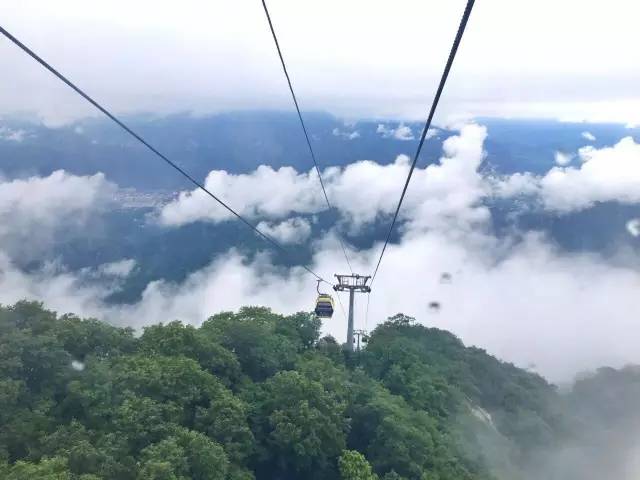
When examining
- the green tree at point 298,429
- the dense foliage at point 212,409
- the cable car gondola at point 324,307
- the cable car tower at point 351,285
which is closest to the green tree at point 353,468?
the dense foliage at point 212,409

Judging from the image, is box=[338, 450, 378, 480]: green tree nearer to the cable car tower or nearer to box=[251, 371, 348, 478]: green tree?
box=[251, 371, 348, 478]: green tree

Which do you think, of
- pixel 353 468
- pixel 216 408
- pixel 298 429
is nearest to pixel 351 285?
pixel 298 429

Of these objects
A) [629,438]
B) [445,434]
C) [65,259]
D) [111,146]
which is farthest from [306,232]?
[445,434]

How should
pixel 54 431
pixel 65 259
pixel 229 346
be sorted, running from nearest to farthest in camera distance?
pixel 54 431
pixel 229 346
pixel 65 259

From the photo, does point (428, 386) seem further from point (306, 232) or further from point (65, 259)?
point (306, 232)

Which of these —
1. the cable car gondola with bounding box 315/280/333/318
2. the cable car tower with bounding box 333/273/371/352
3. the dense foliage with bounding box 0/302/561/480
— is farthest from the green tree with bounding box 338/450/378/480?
the cable car tower with bounding box 333/273/371/352

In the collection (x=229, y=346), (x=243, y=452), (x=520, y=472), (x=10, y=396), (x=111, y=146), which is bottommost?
(x=520, y=472)

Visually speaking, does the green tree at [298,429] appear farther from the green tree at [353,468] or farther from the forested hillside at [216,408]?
the green tree at [353,468]
